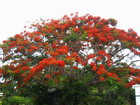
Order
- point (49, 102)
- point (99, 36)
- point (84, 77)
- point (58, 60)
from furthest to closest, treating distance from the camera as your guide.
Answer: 1. point (49, 102)
2. point (84, 77)
3. point (99, 36)
4. point (58, 60)

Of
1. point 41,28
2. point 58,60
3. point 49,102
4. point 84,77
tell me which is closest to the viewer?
point 58,60

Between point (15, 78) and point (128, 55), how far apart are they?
6.54m

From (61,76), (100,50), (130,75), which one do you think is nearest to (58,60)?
(61,76)

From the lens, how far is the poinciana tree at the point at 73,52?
1280 cm

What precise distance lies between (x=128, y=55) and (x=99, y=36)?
7.68 feet

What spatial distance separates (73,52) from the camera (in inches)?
534

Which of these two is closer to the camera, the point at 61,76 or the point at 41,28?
the point at 61,76

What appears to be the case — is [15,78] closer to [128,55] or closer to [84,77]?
[84,77]

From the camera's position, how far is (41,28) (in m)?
15.0

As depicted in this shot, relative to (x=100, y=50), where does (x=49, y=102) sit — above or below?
below

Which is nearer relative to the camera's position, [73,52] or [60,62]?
[60,62]

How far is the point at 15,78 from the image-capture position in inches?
560

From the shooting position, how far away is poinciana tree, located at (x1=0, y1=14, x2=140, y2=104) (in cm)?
1280

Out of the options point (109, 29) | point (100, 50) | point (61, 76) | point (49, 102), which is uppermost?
point (109, 29)
